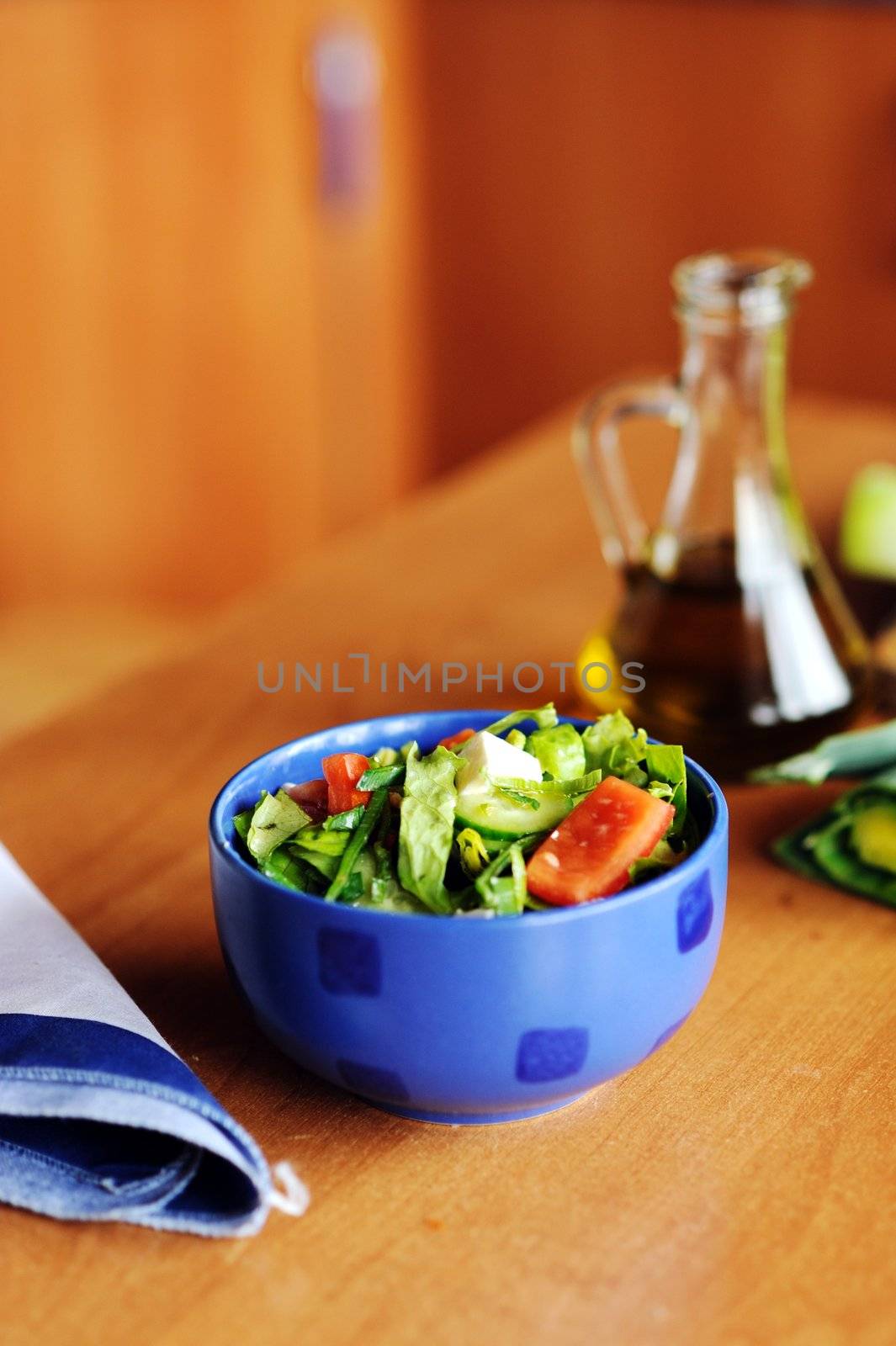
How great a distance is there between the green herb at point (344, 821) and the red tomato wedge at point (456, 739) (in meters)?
0.06

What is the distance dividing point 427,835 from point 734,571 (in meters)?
0.36

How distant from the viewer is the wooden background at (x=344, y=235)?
2594 millimetres

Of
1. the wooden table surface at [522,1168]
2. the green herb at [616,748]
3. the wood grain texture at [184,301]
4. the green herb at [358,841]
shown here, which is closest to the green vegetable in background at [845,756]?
the wooden table surface at [522,1168]

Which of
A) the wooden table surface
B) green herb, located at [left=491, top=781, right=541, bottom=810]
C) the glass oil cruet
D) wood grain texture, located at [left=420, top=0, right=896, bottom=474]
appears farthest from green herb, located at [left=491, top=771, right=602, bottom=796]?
wood grain texture, located at [left=420, top=0, right=896, bottom=474]

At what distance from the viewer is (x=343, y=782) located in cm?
60

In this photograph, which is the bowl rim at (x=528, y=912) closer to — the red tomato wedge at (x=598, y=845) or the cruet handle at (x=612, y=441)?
the red tomato wedge at (x=598, y=845)

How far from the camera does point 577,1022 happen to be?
53 cm

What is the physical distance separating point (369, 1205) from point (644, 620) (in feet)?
1.38

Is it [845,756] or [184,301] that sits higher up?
[845,756]

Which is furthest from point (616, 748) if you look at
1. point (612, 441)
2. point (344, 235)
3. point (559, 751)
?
point (344, 235)

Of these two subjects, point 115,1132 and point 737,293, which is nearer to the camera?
point 115,1132

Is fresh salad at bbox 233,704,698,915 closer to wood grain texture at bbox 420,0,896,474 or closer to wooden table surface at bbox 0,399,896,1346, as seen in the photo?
wooden table surface at bbox 0,399,896,1346

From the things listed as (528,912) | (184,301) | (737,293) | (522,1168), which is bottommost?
(184,301)

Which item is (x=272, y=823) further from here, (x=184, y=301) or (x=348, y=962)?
(x=184, y=301)
